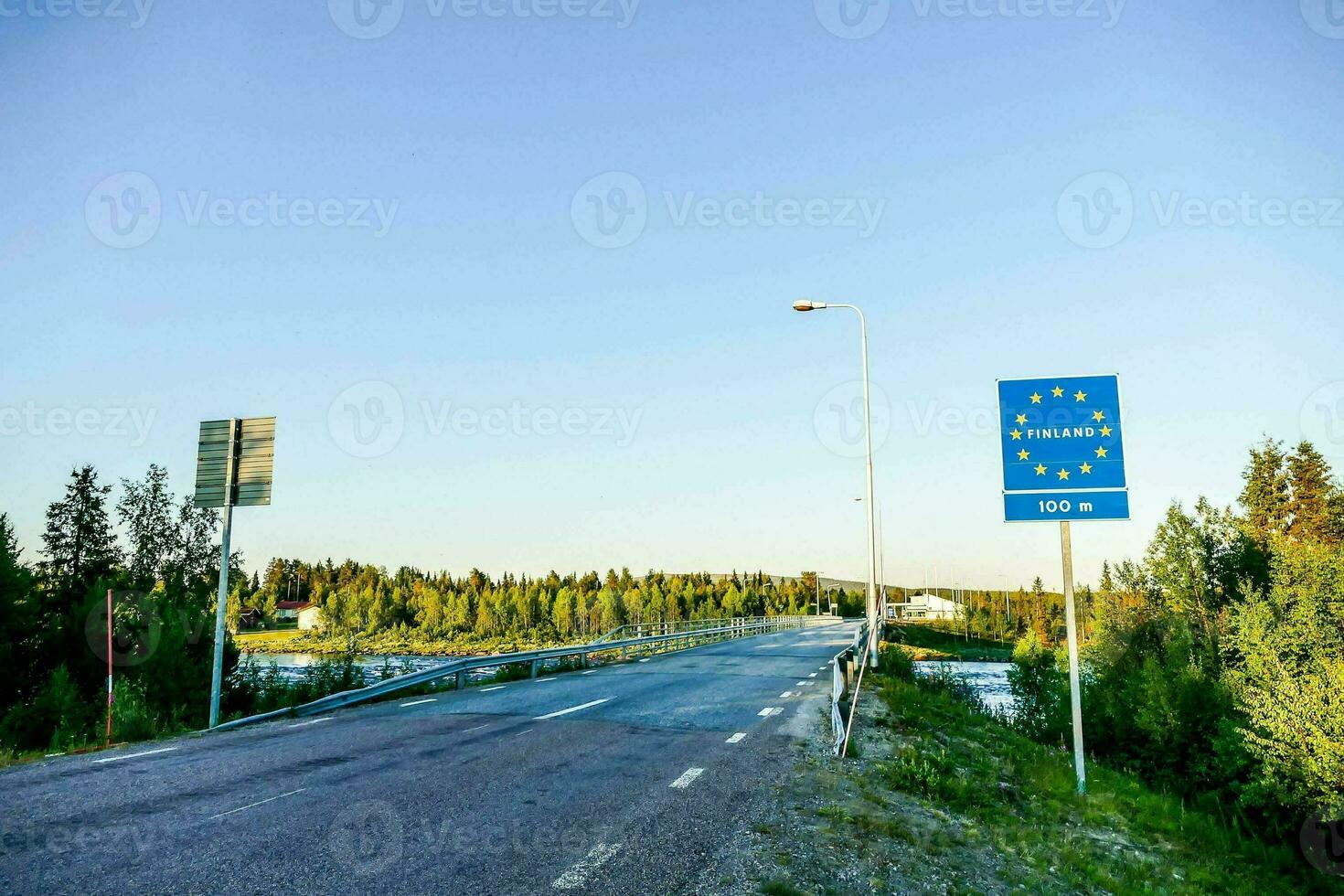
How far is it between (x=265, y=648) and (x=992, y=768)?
109 m

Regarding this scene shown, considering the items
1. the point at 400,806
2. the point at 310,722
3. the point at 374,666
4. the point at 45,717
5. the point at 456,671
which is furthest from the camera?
the point at 374,666

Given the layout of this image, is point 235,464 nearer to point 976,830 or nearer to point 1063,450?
point 976,830

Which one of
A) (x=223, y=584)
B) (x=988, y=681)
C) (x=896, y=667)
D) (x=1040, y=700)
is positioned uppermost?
(x=223, y=584)

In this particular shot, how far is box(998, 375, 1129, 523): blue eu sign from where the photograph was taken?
397 inches

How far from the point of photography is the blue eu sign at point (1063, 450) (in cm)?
1009

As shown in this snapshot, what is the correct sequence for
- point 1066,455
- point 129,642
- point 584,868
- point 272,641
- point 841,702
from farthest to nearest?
1. point 272,641
2. point 129,642
3. point 841,702
4. point 1066,455
5. point 584,868

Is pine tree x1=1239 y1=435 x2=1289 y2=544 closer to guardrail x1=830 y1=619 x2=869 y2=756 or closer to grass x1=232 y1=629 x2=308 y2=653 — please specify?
guardrail x1=830 y1=619 x2=869 y2=756

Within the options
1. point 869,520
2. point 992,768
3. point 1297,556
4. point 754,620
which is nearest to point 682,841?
point 992,768

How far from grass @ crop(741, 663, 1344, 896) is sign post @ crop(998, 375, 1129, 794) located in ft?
3.97

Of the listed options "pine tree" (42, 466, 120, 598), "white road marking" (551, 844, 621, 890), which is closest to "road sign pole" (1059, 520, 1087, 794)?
"white road marking" (551, 844, 621, 890)

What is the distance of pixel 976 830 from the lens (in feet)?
23.8

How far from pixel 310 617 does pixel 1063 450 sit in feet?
570

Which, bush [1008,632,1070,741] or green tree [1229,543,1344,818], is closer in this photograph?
green tree [1229,543,1344,818]

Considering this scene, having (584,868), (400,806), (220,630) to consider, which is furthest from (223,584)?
(584,868)
